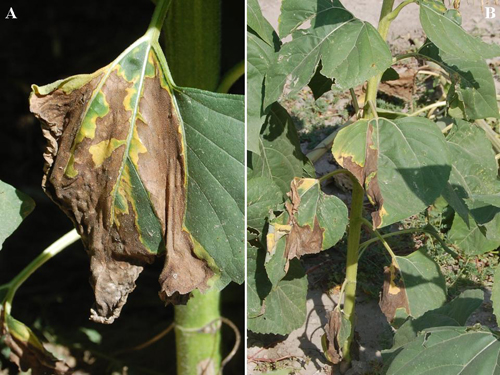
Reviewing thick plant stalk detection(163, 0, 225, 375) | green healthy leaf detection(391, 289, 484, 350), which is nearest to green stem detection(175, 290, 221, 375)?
thick plant stalk detection(163, 0, 225, 375)

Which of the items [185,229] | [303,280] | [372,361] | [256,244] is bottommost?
[372,361]

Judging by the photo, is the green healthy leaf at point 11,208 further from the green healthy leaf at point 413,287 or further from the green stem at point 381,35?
the green healthy leaf at point 413,287

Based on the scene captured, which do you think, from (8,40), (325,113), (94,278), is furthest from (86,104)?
(325,113)

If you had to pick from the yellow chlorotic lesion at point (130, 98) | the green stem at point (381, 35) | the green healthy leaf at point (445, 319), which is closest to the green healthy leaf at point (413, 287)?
the green healthy leaf at point (445, 319)

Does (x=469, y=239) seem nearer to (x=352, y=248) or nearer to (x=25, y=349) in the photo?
(x=352, y=248)

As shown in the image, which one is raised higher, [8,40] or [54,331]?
[8,40]

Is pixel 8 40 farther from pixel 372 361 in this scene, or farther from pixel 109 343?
pixel 372 361
